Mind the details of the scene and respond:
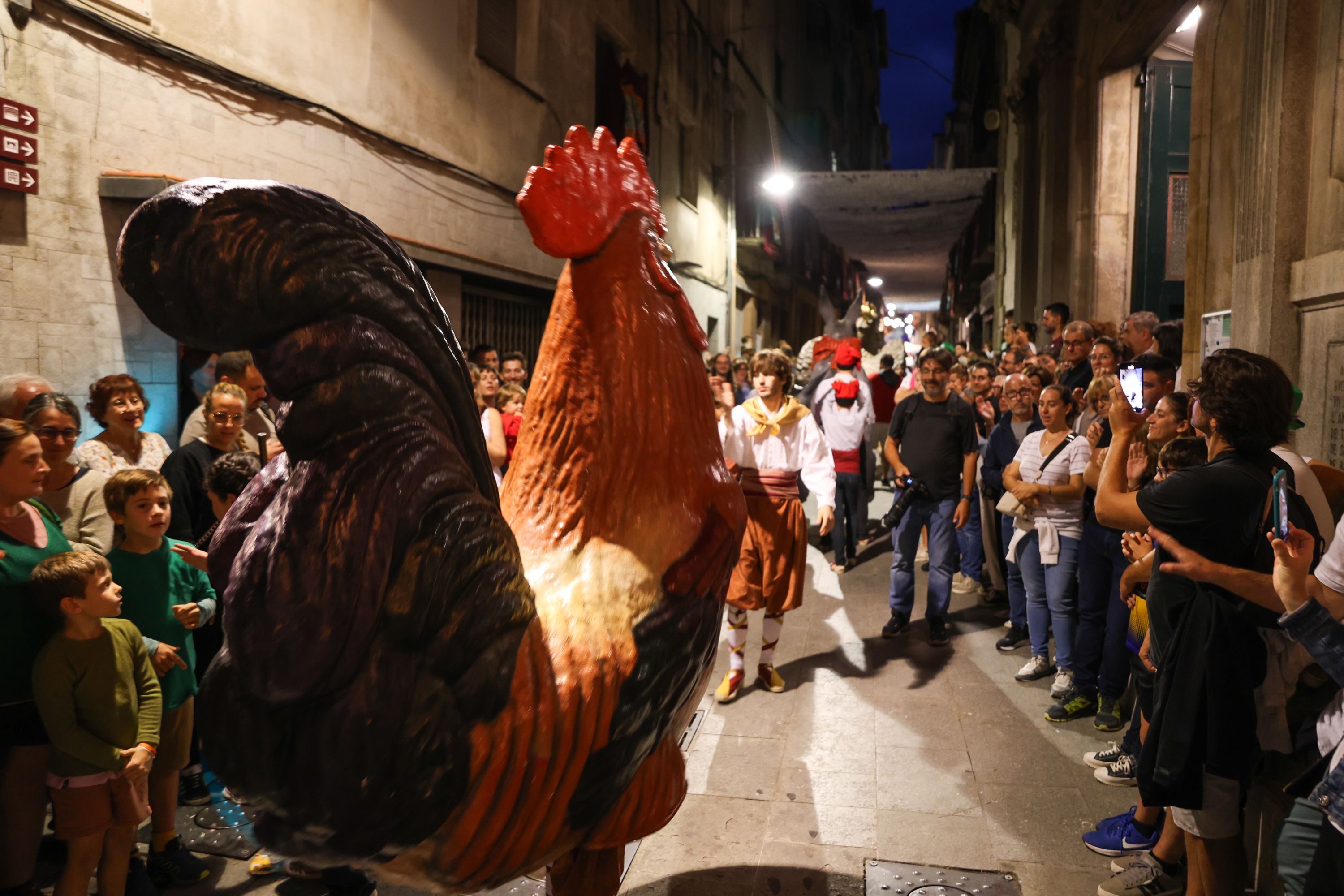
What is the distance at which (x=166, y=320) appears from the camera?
85cm

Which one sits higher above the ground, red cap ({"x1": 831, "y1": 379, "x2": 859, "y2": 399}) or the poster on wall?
the poster on wall

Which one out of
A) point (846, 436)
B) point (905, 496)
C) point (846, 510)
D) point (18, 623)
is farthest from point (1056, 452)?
point (18, 623)

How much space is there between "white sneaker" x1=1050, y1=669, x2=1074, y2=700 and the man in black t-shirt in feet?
5.97

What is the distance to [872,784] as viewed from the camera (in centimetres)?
353

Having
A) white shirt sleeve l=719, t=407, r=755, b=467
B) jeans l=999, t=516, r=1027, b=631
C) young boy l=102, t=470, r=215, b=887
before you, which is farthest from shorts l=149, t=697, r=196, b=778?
jeans l=999, t=516, r=1027, b=631

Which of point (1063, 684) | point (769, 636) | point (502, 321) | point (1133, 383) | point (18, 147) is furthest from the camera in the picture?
point (502, 321)

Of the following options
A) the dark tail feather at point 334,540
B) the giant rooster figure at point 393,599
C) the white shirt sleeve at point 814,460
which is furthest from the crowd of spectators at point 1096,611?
the white shirt sleeve at point 814,460

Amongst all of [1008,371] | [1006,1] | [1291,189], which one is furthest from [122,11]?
[1006,1]

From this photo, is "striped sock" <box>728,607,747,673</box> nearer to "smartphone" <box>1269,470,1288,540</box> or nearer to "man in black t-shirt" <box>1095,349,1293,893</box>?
"man in black t-shirt" <box>1095,349,1293,893</box>

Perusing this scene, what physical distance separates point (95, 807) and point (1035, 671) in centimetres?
445

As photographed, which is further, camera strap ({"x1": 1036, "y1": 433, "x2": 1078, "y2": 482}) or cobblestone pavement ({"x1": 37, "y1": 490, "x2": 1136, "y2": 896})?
camera strap ({"x1": 1036, "y1": 433, "x2": 1078, "y2": 482})

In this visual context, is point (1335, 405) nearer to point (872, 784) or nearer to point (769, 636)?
point (872, 784)

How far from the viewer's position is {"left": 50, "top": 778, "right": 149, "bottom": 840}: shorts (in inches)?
95.7

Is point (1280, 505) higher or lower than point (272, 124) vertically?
lower
